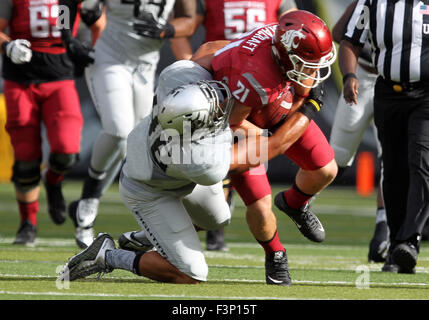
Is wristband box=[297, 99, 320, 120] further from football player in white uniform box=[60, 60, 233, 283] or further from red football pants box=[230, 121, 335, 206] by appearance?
football player in white uniform box=[60, 60, 233, 283]

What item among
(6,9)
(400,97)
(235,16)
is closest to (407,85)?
(400,97)

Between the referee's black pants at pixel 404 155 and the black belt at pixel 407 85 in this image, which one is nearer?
the referee's black pants at pixel 404 155

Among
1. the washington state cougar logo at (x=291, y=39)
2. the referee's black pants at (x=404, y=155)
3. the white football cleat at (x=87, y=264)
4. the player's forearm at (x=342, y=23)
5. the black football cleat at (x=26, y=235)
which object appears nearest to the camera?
the washington state cougar logo at (x=291, y=39)

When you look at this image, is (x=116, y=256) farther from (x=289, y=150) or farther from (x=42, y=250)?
(x=42, y=250)

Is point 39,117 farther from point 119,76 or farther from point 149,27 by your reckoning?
point 149,27

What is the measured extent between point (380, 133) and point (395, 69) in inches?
15.8

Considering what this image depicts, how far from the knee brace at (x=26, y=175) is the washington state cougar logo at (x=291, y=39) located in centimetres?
272

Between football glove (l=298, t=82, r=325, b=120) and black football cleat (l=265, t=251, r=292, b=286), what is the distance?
627 millimetres

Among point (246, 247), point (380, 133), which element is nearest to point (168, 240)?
point (380, 133)

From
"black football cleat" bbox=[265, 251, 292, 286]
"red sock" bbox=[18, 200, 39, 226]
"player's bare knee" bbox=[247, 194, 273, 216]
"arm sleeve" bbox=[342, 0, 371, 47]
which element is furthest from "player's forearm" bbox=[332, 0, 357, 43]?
"red sock" bbox=[18, 200, 39, 226]

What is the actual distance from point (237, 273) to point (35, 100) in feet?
6.98

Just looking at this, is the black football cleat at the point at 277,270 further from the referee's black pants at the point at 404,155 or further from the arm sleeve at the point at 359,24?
the arm sleeve at the point at 359,24

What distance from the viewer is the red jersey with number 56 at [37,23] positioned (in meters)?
5.88

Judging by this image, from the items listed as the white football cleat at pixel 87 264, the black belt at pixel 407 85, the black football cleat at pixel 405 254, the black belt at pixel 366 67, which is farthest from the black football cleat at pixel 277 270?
the black belt at pixel 366 67
